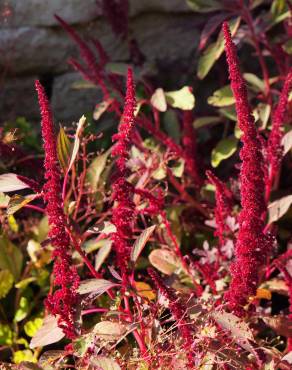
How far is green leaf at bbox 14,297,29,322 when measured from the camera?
1975 millimetres

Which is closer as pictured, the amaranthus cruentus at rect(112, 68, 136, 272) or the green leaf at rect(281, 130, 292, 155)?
the amaranthus cruentus at rect(112, 68, 136, 272)

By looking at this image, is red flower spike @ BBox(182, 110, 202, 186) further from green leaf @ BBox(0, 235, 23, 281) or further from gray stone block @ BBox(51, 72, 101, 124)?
gray stone block @ BBox(51, 72, 101, 124)

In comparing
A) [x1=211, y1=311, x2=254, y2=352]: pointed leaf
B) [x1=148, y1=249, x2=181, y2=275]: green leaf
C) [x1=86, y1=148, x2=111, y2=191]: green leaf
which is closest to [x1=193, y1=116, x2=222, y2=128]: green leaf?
[x1=86, y1=148, x2=111, y2=191]: green leaf

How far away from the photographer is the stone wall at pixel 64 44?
2805mm

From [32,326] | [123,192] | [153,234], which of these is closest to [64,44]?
[153,234]

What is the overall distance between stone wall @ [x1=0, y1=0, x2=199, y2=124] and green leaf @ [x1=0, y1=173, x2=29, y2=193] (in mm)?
1345

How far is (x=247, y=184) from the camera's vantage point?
132cm

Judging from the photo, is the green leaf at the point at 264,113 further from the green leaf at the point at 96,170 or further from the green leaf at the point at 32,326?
the green leaf at the point at 32,326

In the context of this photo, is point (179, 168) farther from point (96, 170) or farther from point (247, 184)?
point (247, 184)

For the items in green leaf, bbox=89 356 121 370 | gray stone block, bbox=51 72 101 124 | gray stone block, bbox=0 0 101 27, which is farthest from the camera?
gray stone block, bbox=51 72 101 124

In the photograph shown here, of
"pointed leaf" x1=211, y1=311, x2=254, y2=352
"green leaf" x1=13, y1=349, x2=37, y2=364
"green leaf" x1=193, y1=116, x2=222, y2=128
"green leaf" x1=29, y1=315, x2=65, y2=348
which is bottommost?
"green leaf" x1=13, y1=349, x2=37, y2=364

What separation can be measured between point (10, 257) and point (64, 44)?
1.15 meters

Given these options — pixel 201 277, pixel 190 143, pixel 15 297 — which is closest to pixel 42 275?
pixel 15 297

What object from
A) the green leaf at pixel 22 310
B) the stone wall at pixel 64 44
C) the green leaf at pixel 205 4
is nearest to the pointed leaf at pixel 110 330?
the green leaf at pixel 22 310
